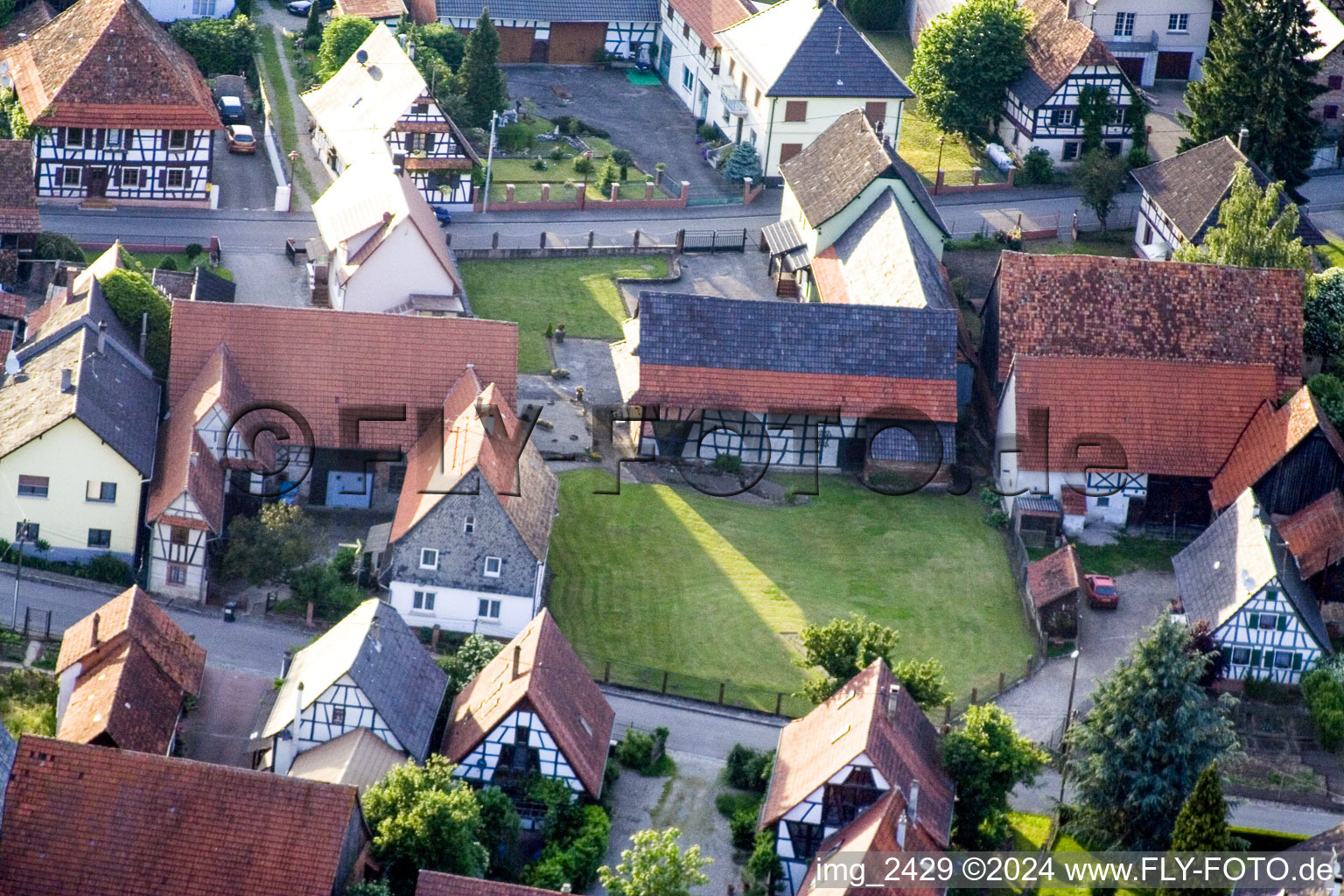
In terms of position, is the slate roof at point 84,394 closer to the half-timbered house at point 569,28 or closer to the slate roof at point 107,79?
the slate roof at point 107,79

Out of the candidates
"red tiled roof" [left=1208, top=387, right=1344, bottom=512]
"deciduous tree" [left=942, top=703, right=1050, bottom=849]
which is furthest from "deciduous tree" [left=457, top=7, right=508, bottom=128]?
"deciduous tree" [left=942, top=703, right=1050, bottom=849]

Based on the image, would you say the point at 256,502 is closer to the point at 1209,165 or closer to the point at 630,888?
the point at 630,888

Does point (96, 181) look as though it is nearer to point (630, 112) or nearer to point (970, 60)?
point (630, 112)

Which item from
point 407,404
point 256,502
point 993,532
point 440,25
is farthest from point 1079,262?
point 440,25

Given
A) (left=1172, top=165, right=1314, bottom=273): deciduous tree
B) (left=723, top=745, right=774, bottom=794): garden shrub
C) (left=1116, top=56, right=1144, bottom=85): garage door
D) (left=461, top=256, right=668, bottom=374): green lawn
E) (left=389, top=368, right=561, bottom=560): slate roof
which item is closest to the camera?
(left=723, top=745, right=774, bottom=794): garden shrub

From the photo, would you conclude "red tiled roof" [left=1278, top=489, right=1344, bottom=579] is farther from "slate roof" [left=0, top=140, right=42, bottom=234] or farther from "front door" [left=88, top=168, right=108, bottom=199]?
"front door" [left=88, top=168, right=108, bottom=199]

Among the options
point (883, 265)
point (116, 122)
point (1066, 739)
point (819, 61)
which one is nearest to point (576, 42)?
point (819, 61)
